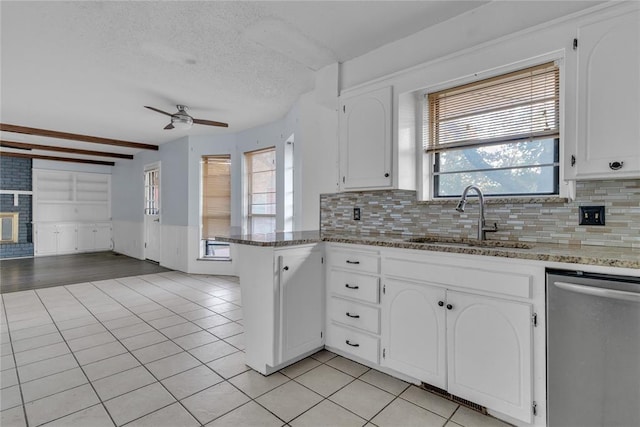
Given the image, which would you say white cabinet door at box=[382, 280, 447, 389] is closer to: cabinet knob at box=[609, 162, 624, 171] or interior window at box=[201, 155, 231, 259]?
cabinet knob at box=[609, 162, 624, 171]

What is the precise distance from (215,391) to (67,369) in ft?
3.96

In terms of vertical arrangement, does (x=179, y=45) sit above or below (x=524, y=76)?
above

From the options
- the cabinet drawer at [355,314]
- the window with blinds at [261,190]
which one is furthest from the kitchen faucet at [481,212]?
the window with blinds at [261,190]

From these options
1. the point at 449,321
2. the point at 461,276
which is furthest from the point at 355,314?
the point at 461,276

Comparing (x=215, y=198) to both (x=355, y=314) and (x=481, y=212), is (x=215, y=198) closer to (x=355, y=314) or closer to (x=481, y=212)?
(x=355, y=314)

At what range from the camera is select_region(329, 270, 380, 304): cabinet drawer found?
7.39 feet

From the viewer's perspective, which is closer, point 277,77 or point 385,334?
point 385,334

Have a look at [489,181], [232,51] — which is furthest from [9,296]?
[489,181]

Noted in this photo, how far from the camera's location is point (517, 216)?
2129 mm

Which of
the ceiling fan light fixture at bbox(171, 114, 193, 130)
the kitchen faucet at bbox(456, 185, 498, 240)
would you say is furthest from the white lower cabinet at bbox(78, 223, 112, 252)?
the kitchen faucet at bbox(456, 185, 498, 240)

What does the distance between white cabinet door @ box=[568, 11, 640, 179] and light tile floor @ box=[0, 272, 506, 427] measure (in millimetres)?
1511

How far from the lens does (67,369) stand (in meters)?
2.35

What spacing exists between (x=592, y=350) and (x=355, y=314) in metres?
1.35

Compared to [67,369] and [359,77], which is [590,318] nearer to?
[359,77]
